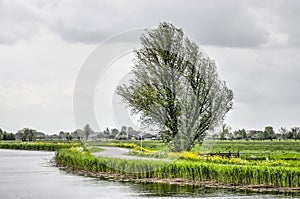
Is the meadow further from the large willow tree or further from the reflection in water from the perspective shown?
the large willow tree

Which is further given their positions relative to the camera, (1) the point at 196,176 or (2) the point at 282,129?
(2) the point at 282,129

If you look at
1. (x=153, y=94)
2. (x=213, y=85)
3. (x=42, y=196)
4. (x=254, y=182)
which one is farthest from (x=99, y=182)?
(x=213, y=85)

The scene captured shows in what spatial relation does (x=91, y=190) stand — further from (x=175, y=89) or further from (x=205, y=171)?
(x=175, y=89)

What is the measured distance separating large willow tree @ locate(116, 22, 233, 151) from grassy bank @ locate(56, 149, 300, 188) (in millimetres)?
9677

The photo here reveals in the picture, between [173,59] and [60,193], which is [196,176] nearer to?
[60,193]

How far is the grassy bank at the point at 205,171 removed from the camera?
80.5ft

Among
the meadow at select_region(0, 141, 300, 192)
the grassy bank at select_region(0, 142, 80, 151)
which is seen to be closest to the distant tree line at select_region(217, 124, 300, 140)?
the grassy bank at select_region(0, 142, 80, 151)

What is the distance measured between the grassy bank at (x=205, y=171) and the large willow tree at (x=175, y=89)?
9.68 m

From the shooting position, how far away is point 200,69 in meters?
44.2

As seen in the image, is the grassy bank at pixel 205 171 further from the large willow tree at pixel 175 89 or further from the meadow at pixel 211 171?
the large willow tree at pixel 175 89

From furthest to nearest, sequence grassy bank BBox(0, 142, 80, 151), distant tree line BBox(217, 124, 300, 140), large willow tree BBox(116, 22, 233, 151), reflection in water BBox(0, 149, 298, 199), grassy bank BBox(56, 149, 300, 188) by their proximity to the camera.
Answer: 1. distant tree line BBox(217, 124, 300, 140)
2. grassy bank BBox(0, 142, 80, 151)
3. large willow tree BBox(116, 22, 233, 151)
4. grassy bank BBox(56, 149, 300, 188)
5. reflection in water BBox(0, 149, 298, 199)

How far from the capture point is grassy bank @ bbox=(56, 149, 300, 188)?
2453 centimetres

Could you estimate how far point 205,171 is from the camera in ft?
89.6

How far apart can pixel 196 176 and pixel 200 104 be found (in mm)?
16407
